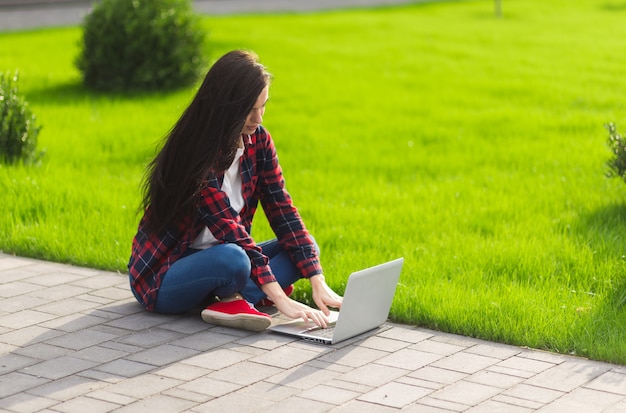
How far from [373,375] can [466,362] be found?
49cm

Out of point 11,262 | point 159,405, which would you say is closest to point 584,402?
point 159,405

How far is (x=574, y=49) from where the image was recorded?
699 inches

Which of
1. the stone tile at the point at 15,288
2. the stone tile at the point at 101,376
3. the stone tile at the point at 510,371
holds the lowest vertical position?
the stone tile at the point at 510,371

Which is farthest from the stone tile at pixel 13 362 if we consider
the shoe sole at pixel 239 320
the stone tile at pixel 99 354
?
the shoe sole at pixel 239 320

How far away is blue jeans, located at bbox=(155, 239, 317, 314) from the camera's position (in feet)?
18.1

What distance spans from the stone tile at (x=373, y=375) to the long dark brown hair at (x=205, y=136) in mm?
1248

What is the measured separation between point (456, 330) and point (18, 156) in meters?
5.17

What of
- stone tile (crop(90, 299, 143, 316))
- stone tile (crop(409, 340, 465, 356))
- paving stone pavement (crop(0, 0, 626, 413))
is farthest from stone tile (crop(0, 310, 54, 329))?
stone tile (crop(409, 340, 465, 356))

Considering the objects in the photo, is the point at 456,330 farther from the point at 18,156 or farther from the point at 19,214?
the point at 18,156

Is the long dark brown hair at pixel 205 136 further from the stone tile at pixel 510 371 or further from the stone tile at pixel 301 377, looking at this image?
the stone tile at pixel 510 371

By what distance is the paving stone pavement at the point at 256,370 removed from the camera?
4.54 metres

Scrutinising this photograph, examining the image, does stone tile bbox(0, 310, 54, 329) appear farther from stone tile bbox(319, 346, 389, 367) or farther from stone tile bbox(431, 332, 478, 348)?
stone tile bbox(431, 332, 478, 348)

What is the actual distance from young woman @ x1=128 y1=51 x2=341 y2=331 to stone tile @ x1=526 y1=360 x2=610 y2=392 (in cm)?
116

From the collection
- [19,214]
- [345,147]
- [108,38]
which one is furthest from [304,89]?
[19,214]
